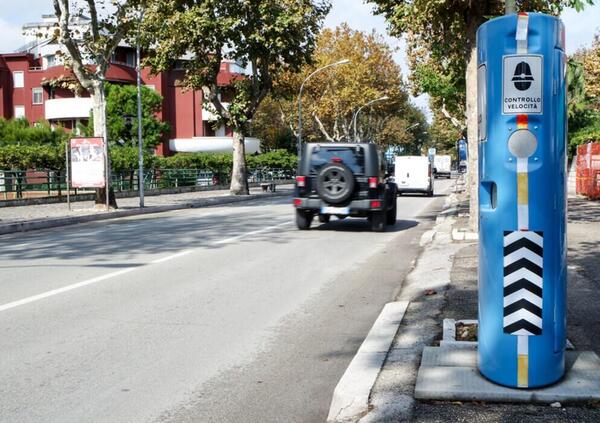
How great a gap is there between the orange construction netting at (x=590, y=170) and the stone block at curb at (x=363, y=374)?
71.6 ft

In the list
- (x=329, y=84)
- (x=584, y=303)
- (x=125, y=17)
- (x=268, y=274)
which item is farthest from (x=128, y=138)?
(x=584, y=303)

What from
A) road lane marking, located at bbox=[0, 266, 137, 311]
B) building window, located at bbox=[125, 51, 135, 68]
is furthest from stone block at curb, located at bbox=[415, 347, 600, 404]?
building window, located at bbox=[125, 51, 135, 68]

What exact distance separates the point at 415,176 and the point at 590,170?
368 inches

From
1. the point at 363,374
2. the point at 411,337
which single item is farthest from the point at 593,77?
the point at 363,374

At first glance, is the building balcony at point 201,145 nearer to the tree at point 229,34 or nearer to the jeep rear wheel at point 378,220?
the tree at point 229,34

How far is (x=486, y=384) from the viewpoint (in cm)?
424

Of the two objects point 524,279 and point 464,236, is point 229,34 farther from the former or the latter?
point 524,279

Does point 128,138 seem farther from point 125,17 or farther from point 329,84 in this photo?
point 125,17

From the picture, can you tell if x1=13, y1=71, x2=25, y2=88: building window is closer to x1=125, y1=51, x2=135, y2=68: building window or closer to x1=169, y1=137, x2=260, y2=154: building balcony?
x1=125, y1=51, x2=135, y2=68: building window

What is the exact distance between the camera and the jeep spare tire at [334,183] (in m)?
15.1

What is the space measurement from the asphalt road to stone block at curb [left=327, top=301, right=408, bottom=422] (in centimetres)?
16

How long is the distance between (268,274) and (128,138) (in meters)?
45.0

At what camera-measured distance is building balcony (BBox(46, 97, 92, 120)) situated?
2228 inches

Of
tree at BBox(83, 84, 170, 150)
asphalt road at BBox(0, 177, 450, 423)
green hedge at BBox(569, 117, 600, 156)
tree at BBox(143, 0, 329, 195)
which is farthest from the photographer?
tree at BBox(83, 84, 170, 150)
